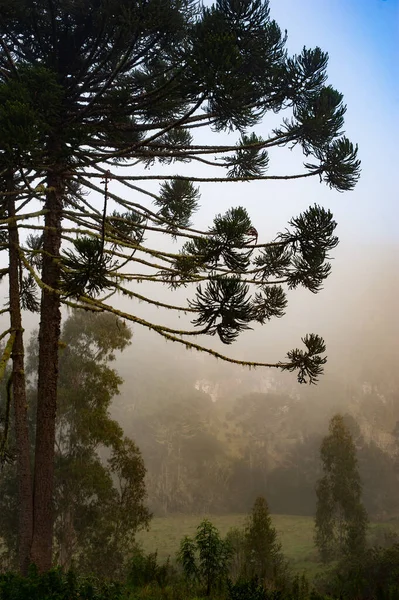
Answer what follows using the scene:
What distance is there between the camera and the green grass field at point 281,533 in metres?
33.8

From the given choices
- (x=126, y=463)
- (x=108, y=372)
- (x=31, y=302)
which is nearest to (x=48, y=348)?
(x=31, y=302)

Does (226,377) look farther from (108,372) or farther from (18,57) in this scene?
(18,57)

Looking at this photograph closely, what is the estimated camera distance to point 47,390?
20.5 feet

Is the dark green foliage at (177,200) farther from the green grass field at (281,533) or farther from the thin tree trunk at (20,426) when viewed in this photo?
the green grass field at (281,533)

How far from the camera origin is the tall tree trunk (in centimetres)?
587

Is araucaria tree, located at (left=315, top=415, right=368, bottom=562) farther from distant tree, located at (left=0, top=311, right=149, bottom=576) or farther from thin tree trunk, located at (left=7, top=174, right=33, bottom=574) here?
thin tree trunk, located at (left=7, top=174, right=33, bottom=574)

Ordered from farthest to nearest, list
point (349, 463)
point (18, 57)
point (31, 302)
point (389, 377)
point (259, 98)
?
1. point (389, 377)
2. point (349, 463)
3. point (31, 302)
4. point (18, 57)
5. point (259, 98)

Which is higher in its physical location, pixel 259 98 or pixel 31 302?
pixel 259 98

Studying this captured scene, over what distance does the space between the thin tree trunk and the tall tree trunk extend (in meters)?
0.11

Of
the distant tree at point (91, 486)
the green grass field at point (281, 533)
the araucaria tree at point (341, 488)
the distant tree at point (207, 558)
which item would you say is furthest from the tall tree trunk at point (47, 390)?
the green grass field at point (281, 533)

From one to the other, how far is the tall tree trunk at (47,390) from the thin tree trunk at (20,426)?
0.11 metres

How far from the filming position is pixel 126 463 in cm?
1573

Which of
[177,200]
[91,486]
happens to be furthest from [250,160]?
[91,486]

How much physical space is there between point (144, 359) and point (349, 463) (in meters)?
47.0
